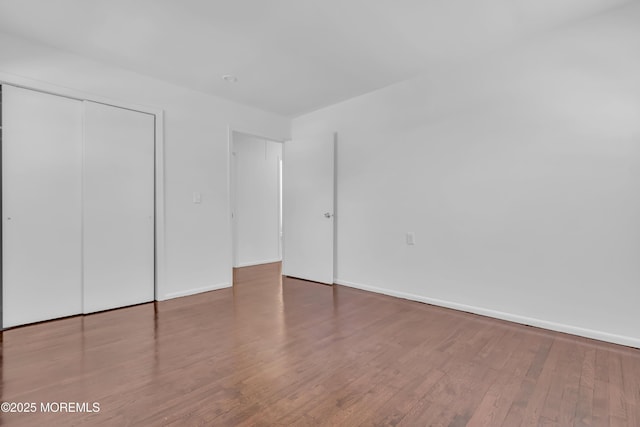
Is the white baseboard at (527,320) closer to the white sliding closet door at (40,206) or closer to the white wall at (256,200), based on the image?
the white wall at (256,200)

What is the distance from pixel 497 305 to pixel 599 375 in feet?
3.32

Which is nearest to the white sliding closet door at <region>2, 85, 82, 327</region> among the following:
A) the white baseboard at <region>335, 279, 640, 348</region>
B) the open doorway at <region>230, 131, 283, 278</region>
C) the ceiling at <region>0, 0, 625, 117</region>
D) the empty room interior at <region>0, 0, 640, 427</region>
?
the empty room interior at <region>0, 0, 640, 427</region>

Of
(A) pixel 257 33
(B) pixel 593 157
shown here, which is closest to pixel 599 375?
(B) pixel 593 157

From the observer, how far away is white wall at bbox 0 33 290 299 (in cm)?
313

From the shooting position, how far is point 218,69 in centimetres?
325

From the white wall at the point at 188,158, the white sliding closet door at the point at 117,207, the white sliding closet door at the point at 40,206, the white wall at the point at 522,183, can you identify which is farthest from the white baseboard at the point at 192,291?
the white wall at the point at 522,183

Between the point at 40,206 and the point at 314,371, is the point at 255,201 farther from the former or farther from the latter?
the point at 314,371

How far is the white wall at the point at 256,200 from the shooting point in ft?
18.3

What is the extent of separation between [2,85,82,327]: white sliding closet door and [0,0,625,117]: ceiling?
63 centimetres

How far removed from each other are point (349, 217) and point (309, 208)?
2.24 feet

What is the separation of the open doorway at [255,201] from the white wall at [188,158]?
1285 millimetres

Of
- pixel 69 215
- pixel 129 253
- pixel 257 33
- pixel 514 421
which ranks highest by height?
pixel 257 33

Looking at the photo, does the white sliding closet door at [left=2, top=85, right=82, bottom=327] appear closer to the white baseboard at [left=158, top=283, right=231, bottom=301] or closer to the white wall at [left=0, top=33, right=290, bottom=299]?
the white wall at [left=0, top=33, right=290, bottom=299]

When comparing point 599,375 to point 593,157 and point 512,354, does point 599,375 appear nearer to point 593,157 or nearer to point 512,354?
point 512,354
